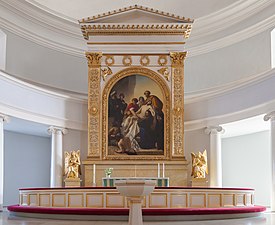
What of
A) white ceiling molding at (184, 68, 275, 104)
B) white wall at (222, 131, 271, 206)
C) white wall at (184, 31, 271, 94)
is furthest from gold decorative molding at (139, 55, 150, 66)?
white wall at (222, 131, 271, 206)

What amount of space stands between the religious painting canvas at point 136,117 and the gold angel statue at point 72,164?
3.93 feet

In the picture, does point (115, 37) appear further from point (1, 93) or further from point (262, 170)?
point (262, 170)

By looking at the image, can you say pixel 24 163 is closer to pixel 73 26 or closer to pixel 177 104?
pixel 73 26

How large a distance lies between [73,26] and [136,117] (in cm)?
547

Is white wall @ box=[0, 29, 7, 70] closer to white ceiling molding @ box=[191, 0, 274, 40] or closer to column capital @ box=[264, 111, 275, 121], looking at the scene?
white ceiling molding @ box=[191, 0, 274, 40]

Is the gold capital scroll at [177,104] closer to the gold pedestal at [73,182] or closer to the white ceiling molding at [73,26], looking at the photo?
the white ceiling molding at [73,26]

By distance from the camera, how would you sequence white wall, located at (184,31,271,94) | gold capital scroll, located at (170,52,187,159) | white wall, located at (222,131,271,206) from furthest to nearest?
white wall, located at (222,131,271,206), white wall, located at (184,31,271,94), gold capital scroll, located at (170,52,187,159)

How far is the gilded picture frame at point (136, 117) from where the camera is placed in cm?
1727

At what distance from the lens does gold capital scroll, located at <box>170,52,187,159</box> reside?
17.3 meters

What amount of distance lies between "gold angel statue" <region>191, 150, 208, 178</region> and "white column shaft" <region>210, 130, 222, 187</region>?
105 cm

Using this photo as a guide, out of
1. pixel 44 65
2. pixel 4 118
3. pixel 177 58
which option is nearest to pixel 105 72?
pixel 177 58

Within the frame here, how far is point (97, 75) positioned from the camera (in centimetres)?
1781

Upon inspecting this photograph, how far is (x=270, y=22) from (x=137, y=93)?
17.1 feet

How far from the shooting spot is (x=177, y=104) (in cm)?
1755
